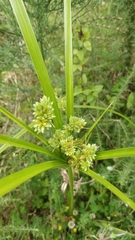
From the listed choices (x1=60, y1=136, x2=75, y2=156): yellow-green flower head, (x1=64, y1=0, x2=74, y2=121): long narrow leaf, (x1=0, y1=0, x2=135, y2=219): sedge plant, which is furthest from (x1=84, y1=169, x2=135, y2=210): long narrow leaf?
(x1=64, y1=0, x2=74, y2=121): long narrow leaf

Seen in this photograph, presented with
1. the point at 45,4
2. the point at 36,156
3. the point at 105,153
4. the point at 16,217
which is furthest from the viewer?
the point at 36,156

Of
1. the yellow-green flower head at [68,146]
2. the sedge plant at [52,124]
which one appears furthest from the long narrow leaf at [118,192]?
the yellow-green flower head at [68,146]

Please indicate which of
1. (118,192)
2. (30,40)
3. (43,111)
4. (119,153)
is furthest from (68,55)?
(118,192)

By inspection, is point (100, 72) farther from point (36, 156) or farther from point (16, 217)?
point (16, 217)

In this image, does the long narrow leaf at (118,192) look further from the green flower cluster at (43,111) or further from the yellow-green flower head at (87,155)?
the green flower cluster at (43,111)

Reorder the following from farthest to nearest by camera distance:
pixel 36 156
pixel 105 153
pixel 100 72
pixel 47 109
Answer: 1. pixel 100 72
2. pixel 36 156
3. pixel 105 153
4. pixel 47 109

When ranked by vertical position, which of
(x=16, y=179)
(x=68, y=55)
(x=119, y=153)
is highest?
(x=68, y=55)

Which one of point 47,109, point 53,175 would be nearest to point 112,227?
point 53,175

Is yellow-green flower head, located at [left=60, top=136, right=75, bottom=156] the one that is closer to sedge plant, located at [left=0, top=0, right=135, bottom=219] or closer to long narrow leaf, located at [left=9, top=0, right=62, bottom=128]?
sedge plant, located at [left=0, top=0, right=135, bottom=219]

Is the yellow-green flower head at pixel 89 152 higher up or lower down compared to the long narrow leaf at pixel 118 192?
higher up

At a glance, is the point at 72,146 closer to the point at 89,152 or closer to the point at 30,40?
the point at 89,152

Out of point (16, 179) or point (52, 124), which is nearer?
point (16, 179)
